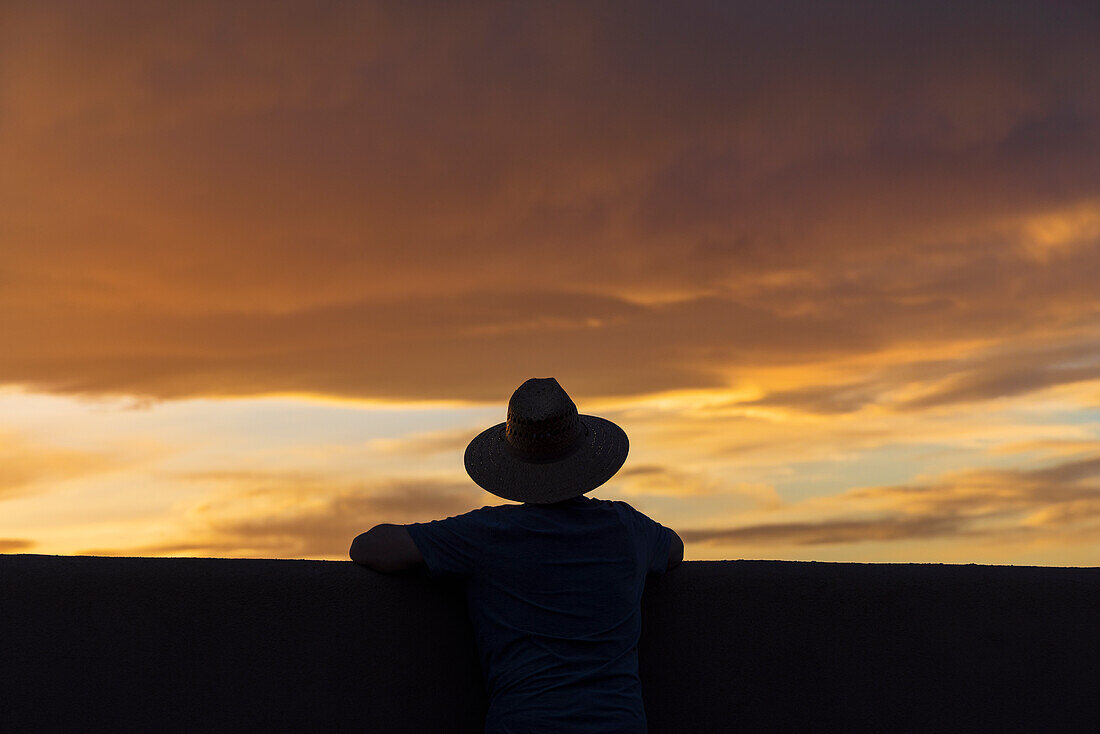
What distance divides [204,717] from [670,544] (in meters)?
1.56

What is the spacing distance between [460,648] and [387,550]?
553 millimetres

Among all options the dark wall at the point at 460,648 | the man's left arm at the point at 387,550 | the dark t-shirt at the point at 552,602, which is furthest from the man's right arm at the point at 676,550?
the man's left arm at the point at 387,550

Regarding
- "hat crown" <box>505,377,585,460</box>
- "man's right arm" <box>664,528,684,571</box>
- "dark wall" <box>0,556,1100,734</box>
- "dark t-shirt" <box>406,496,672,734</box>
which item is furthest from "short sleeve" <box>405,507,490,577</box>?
"man's right arm" <box>664,528,684,571</box>

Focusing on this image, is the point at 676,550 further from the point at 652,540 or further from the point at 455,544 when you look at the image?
the point at 455,544

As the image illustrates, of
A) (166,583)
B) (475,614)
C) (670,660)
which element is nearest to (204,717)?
(166,583)

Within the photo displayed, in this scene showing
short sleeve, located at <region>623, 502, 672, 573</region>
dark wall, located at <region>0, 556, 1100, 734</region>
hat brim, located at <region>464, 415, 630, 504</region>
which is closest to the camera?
hat brim, located at <region>464, 415, 630, 504</region>

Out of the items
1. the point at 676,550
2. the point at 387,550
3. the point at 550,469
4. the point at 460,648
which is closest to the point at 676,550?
the point at 676,550

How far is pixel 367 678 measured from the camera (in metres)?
3.19

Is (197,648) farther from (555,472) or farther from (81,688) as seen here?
(555,472)

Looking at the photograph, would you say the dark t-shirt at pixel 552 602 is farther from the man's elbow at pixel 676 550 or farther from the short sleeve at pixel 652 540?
the man's elbow at pixel 676 550

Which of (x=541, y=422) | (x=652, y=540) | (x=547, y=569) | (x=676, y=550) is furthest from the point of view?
(x=676, y=550)

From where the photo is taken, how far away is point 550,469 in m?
2.82

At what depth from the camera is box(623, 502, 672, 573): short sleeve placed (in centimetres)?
287

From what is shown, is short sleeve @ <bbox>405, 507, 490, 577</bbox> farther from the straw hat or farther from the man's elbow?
the man's elbow
